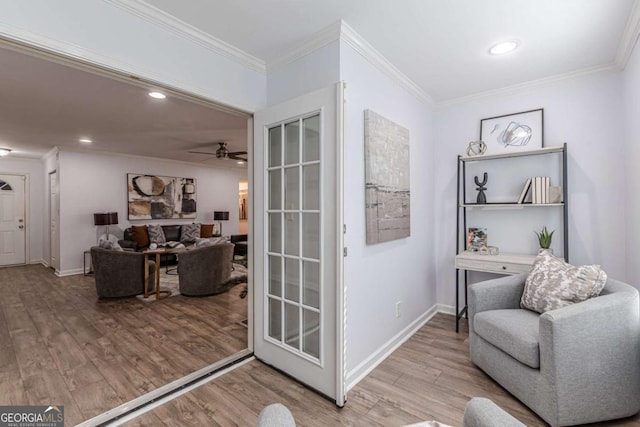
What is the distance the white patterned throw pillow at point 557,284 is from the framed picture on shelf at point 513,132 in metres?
1.20

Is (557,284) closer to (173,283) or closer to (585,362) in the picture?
(585,362)

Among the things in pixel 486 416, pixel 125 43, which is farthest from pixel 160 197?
pixel 486 416

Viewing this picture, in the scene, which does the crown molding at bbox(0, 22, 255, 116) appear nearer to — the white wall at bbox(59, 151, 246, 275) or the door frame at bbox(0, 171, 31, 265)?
the white wall at bbox(59, 151, 246, 275)

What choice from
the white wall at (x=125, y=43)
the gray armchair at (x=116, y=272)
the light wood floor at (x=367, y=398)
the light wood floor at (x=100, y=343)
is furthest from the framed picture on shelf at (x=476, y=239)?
the gray armchair at (x=116, y=272)

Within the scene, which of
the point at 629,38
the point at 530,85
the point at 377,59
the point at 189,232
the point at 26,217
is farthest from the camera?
the point at 189,232

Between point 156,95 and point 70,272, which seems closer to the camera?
point 156,95

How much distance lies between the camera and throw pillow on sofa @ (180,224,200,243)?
6949 mm

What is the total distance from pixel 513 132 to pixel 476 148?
0.36 meters

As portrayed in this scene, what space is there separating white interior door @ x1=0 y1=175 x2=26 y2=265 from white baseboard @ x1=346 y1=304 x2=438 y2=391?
27.0ft

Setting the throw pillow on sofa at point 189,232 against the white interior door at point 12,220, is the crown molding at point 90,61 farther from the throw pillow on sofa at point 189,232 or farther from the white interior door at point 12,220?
the white interior door at point 12,220

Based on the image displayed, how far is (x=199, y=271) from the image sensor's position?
4312 millimetres

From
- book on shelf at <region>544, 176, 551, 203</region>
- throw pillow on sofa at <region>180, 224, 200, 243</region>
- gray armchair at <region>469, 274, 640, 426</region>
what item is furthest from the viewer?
throw pillow on sofa at <region>180, 224, 200, 243</region>

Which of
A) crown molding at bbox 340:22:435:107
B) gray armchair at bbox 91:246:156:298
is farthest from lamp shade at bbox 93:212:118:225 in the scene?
crown molding at bbox 340:22:435:107

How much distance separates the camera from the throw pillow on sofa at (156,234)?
640 centimetres
